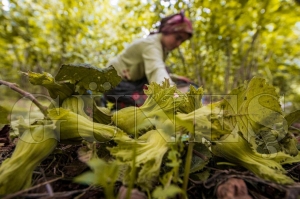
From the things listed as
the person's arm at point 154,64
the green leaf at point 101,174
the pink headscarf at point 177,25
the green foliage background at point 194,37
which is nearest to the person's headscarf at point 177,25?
the pink headscarf at point 177,25

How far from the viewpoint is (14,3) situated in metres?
2.86

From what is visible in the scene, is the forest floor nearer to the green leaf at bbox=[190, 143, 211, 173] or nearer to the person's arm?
the green leaf at bbox=[190, 143, 211, 173]

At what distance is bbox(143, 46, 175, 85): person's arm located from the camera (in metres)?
2.05

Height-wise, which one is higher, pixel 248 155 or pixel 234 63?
pixel 234 63

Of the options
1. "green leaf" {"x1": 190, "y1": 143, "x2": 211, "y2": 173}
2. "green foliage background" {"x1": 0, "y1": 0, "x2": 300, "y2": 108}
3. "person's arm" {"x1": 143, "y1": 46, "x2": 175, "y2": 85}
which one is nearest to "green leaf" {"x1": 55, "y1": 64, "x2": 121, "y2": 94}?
"green leaf" {"x1": 190, "y1": 143, "x2": 211, "y2": 173}

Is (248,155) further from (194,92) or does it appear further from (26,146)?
(26,146)

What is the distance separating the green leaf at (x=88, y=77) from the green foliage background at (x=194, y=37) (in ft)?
5.89

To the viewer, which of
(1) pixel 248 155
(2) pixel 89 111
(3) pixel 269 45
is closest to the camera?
(1) pixel 248 155

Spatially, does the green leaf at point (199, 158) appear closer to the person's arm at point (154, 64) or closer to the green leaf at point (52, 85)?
the green leaf at point (52, 85)

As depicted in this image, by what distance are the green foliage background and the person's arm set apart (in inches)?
17.0

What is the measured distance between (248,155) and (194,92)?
0.58ft

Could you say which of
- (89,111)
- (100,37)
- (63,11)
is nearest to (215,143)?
(89,111)

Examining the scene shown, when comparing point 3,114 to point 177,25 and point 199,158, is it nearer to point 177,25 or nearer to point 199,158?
point 199,158

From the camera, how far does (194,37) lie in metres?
3.12
